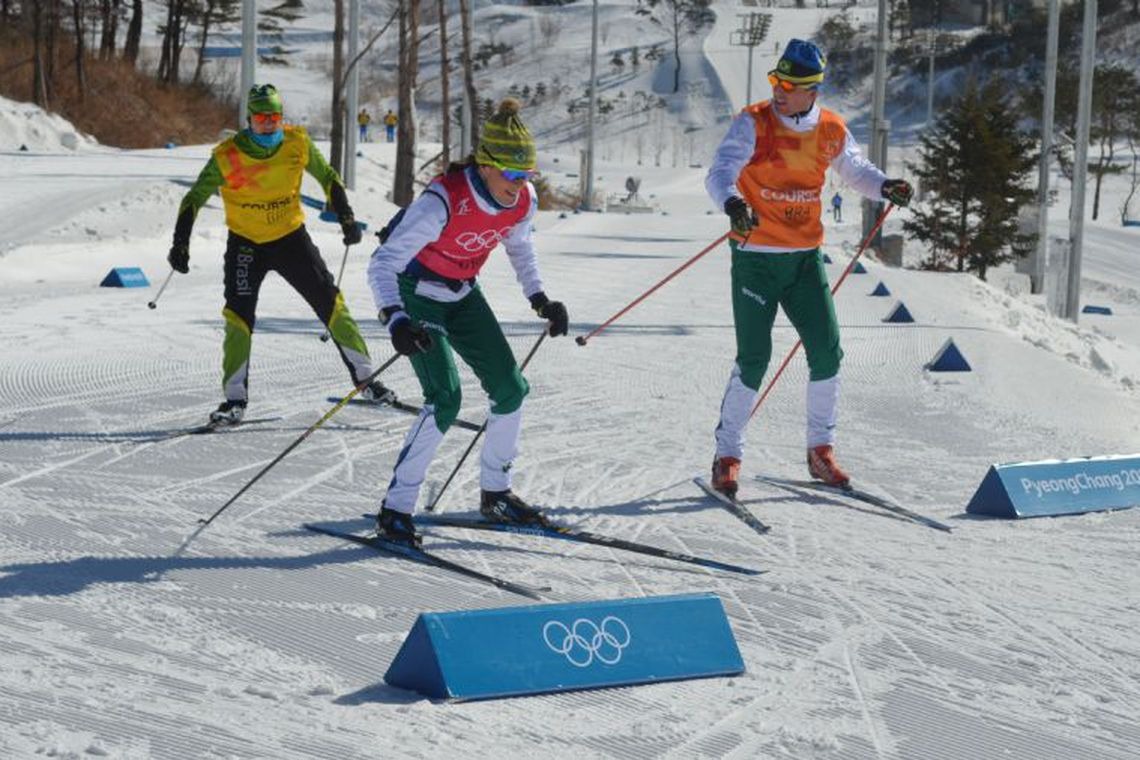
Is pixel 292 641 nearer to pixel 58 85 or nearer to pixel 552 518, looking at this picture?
pixel 552 518

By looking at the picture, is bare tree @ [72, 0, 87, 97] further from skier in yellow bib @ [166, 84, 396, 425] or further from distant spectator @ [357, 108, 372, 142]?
skier in yellow bib @ [166, 84, 396, 425]

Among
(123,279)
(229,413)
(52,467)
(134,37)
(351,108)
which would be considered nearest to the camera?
(52,467)

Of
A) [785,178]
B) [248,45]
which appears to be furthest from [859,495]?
[248,45]

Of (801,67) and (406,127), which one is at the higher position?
(801,67)

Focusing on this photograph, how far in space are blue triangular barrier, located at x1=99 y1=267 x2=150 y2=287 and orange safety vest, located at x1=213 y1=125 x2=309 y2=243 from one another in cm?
716

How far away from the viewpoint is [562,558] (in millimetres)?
6422

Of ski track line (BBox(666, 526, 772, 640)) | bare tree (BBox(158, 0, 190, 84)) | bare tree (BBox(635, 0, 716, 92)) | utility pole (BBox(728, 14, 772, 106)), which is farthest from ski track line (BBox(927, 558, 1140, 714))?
bare tree (BBox(635, 0, 716, 92))

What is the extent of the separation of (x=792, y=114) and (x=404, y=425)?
3015 millimetres

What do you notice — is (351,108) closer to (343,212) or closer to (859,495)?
(343,212)

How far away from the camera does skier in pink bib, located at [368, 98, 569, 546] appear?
6137mm

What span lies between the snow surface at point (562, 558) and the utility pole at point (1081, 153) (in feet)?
40.1

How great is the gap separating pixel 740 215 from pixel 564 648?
9.04 ft

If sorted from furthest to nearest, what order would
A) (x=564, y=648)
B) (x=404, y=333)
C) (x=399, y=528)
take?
(x=399, y=528) → (x=404, y=333) → (x=564, y=648)

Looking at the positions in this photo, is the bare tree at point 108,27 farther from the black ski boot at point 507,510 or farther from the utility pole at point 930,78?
the black ski boot at point 507,510
